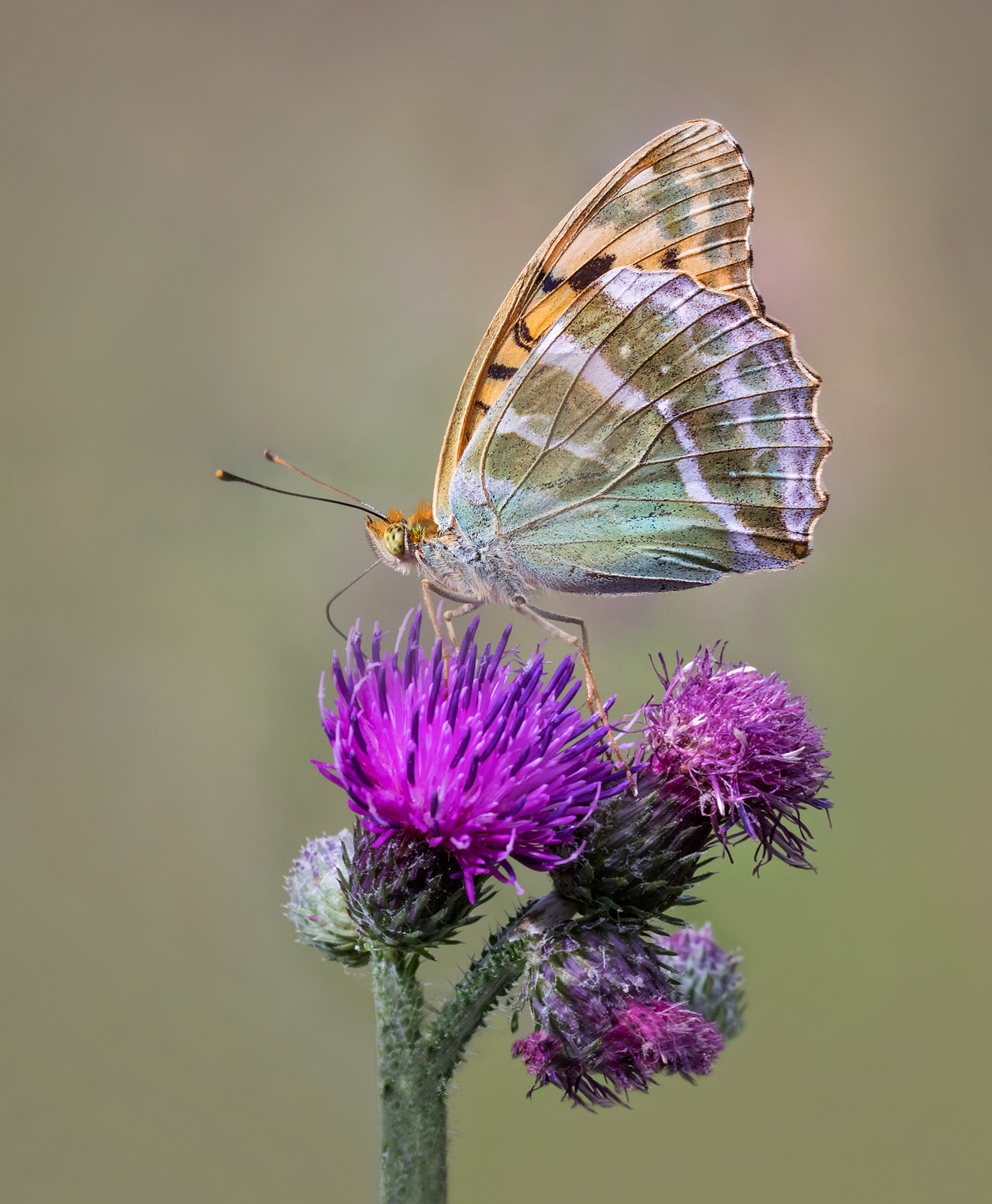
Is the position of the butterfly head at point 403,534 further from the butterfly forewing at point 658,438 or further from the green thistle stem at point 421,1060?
the green thistle stem at point 421,1060

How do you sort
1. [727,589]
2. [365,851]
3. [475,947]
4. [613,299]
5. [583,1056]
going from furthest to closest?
[727,589], [475,947], [613,299], [365,851], [583,1056]

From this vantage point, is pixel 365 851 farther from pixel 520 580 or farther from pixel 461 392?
pixel 461 392

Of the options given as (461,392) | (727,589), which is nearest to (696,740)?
(461,392)

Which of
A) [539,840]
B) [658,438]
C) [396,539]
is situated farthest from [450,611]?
[539,840]

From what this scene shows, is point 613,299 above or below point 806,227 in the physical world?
below

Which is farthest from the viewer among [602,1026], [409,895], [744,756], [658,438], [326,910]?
[658,438]

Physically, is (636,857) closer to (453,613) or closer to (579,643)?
(579,643)
